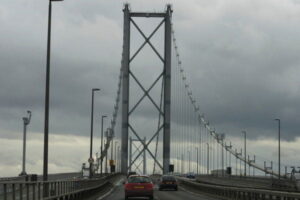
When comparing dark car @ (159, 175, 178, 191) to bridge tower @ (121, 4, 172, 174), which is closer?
dark car @ (159, 175, 178, 191)

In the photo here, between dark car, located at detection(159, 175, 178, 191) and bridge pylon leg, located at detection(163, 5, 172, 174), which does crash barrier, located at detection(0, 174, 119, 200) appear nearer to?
dark car, located at detection(159, 175, 178, 191)

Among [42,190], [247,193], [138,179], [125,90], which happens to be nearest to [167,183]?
[138,179]

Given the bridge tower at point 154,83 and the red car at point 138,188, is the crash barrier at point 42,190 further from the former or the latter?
the bridge tower at point 154,83

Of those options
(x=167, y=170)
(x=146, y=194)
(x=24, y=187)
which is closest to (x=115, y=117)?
(x=167, y=170)

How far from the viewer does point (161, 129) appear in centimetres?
10688

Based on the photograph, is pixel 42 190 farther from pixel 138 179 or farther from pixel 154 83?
pixel 154 83

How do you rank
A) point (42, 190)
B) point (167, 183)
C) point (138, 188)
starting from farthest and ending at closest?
point (167, 183) → point (138, 188) → point (42, 190)

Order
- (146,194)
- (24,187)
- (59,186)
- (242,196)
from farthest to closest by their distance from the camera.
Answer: (146,194)
(242,196)
(59,186)
(24,187)

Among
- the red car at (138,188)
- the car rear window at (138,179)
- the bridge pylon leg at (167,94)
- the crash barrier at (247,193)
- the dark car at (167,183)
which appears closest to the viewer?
the crash barrier at (247,193)

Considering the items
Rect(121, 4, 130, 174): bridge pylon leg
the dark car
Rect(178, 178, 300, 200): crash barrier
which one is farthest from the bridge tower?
Rect(178, 178, 300, 200): crash barrier

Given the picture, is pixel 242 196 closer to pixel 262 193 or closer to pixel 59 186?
pixel 262 193

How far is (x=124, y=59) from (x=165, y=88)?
8573 millimetres

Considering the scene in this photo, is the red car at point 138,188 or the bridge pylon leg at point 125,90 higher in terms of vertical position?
the bridge pylon leg at point 125,90

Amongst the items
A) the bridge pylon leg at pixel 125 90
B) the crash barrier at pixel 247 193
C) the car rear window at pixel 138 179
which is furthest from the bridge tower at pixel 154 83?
the car rear window at pixel 138 179
